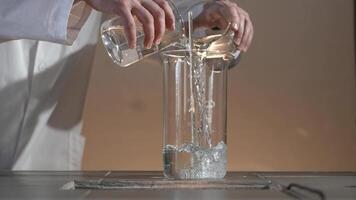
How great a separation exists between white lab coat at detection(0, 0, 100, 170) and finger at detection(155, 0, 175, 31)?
32 cm

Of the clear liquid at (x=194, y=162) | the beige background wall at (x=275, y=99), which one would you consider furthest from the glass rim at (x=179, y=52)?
the beige background wall at (x=275, y=99)

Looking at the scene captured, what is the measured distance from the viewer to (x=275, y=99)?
63.4 inches

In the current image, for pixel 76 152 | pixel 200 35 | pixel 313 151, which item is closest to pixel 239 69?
pixel 313 151

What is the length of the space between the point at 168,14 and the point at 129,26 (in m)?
0.05

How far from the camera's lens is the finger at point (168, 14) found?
0.66m

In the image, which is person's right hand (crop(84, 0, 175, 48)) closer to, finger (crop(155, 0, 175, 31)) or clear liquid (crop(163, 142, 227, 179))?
finger (crop(155, 0, 175, 31))

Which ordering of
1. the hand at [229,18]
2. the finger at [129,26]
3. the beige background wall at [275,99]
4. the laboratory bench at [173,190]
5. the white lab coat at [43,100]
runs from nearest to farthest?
the laboratory bench at [173,190] < the finger at [129,26] < the hand at [229,18] < the white lab coat at [43,100] < the beige background wall at [275,99]

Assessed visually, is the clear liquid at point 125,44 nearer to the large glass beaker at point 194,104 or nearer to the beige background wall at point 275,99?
the large glass beaker at point 194,104

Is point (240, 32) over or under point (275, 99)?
over

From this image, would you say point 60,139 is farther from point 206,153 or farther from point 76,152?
point 206,153

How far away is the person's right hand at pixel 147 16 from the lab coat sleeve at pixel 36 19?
0.05 meters

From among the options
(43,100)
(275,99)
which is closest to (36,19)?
(43,100)

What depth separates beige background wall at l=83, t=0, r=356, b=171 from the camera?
161cm

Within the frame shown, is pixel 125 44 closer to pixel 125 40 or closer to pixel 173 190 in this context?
pixel 125 40
